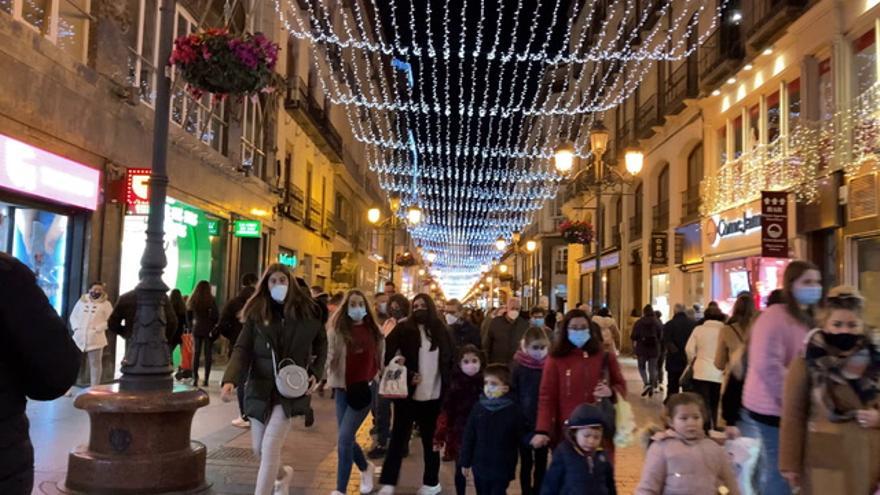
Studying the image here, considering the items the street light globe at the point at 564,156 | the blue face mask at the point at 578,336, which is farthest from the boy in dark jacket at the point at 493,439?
the street light globe at the point at 564,156

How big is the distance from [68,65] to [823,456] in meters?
10.8

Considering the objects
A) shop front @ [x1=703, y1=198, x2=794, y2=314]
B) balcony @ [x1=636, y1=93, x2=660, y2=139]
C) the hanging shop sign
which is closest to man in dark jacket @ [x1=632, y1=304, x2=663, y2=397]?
shop front @ [x1=703, y1=198, x2=794, y2=314]

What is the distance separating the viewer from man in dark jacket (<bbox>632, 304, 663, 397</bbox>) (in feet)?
48.1

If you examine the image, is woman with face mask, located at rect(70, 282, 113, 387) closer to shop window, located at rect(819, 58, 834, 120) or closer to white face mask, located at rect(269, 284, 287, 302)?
white face mask, located at rect(269, 284, 287, 302)

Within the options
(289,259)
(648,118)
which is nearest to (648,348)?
(289,259)

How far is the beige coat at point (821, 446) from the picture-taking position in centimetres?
368

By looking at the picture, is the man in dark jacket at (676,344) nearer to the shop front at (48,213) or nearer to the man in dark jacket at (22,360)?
the shop front at (48,213)

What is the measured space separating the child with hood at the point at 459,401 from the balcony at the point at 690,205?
16.8 metres

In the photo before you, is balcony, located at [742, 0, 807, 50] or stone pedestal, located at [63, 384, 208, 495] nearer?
stone pedestal, located at [63, 384, 208, 495]

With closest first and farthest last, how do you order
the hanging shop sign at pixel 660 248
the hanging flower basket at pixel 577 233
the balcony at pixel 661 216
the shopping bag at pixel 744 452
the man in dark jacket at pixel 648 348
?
the shopping bag at pixel 744 452
the man in dark jacket at pixel 648 348
the hanging flower basket at pixel 577 233
the hanging shop sign at pixel 660 248
the balcony at pixel 661 216

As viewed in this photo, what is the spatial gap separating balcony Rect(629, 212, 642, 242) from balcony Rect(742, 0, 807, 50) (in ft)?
34.9

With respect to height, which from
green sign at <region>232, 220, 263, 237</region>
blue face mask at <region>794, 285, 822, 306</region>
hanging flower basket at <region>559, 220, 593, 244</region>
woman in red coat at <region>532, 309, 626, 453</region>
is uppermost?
hanging flower basket at <region>559, 220, 593, 244</region>

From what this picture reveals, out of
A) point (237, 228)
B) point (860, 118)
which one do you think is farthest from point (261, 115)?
point (860, 118)

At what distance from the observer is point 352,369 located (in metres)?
6.75
